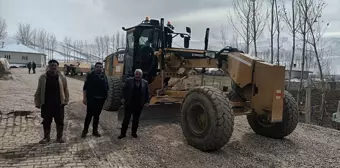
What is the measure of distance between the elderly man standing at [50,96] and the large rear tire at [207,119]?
2427 mm

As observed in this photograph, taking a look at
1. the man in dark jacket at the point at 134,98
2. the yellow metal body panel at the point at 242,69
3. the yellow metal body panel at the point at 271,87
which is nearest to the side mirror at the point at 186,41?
the man in dark jacket at the point at 134,98

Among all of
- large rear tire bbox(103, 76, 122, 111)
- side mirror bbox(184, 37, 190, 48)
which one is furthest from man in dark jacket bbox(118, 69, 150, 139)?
large rear tire bbox(103, 76, 122, 111)

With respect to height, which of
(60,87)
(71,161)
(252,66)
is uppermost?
(252,66)

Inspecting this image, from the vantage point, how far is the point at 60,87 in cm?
641

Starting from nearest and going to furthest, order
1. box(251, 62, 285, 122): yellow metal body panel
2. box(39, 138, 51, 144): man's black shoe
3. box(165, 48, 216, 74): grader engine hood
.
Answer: box(251, 62, 285, 122): yellow metal body panel < box(39, 138, 51, 144): man's black shoe < box(165, 48, 216, 74): grader engine hood

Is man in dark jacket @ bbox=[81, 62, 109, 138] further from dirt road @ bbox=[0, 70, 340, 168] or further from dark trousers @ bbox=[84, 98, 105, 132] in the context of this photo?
dirt road @ bbox=[0, 70, 340, 168]

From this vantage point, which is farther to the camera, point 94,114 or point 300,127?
point 300,127

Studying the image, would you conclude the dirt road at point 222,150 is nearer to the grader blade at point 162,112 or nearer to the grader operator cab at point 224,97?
the grader operator cab at point 224,97

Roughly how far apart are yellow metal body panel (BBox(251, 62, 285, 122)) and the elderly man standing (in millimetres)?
3822

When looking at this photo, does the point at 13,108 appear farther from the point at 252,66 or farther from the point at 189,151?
the point at 252,66

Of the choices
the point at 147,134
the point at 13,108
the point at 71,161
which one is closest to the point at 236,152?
the point at 147,134

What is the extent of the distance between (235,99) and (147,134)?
2056 millimetres

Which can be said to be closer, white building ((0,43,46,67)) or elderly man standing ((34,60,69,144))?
elderly man standing ((34,60,69,144))

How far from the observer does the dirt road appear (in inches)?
210
